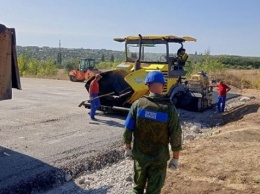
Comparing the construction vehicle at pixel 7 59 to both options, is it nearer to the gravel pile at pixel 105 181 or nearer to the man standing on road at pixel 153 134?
the gravel pile at pixel 105 181

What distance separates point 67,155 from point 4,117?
4.74 meters

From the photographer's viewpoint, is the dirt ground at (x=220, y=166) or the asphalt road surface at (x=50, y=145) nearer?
the dirt ground at (x=220, y=166)

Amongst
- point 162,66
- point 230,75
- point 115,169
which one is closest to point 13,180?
point 115,169

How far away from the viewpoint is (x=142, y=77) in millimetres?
11258

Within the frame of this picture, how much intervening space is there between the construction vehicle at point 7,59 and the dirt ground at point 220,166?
3.09 metres

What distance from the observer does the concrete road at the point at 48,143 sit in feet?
20.2

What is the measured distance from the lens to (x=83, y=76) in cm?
2848

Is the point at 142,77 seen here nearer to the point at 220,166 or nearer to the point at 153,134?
the point at 220,166

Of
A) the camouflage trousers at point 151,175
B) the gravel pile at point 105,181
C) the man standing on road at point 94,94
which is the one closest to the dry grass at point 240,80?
the man standing on road at point 94,94

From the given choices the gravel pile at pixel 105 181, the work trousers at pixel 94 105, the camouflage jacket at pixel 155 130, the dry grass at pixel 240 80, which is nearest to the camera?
the camouflage jacket at pixel 155 130

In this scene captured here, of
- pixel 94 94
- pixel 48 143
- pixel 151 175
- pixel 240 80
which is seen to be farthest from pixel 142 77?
pixel 240 80

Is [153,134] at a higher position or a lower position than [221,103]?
higher

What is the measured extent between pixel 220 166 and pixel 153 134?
9.88 feet

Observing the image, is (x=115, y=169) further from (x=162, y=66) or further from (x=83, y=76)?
(x=83, y=76)
